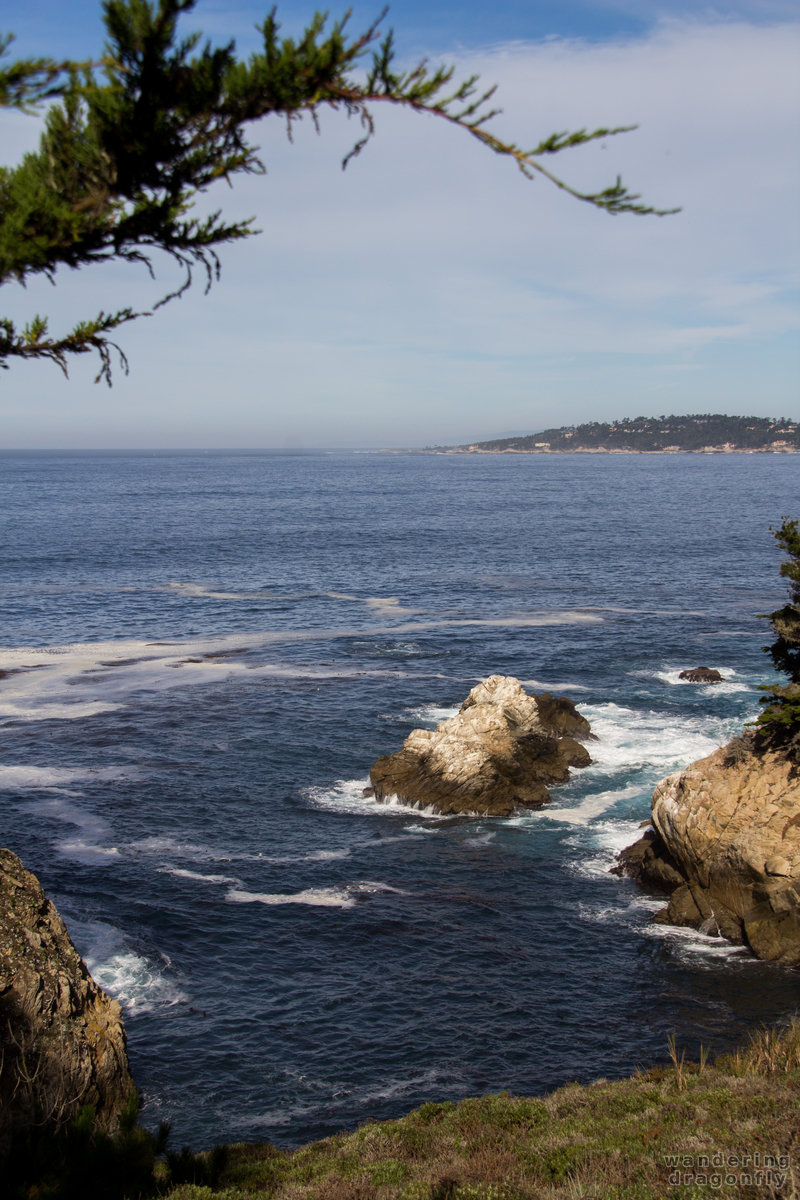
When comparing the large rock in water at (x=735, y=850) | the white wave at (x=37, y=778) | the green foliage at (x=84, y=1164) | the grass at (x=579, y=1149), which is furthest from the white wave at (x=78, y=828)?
the green foliage at (x=84, y=1164)

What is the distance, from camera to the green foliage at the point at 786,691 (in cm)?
3030

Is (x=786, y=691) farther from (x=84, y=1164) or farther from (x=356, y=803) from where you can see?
(x=84, y=1164)

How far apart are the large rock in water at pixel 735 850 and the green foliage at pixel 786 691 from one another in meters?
0.59

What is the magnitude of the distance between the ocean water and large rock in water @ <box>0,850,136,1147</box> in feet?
12.2

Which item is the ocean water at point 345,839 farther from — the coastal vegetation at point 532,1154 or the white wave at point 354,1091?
the coastal vegetation at point 532,1154

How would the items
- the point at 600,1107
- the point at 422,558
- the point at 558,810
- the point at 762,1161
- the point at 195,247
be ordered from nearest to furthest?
the point at 195,247
the point at 762,1161
the point at 600,1107
the point at 558,810
the point at 422,558

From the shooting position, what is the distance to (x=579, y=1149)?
46.6ft

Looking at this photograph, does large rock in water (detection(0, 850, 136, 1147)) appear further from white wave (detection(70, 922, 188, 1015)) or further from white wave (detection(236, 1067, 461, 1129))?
white wave (detection(70, 922, 188, 1015))

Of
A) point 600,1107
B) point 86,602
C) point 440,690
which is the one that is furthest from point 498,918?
point 86,602

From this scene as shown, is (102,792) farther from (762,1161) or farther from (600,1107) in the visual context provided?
(762,1161)

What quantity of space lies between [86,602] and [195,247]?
77.9 m

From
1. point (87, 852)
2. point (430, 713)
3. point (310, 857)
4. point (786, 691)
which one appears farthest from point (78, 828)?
point (786, 691)

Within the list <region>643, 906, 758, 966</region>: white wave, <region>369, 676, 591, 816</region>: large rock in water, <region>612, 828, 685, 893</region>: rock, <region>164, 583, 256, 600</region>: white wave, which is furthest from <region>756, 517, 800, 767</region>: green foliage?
<region>164, 583, 256, 600</region>: white wave

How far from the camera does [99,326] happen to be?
26.5 feet
